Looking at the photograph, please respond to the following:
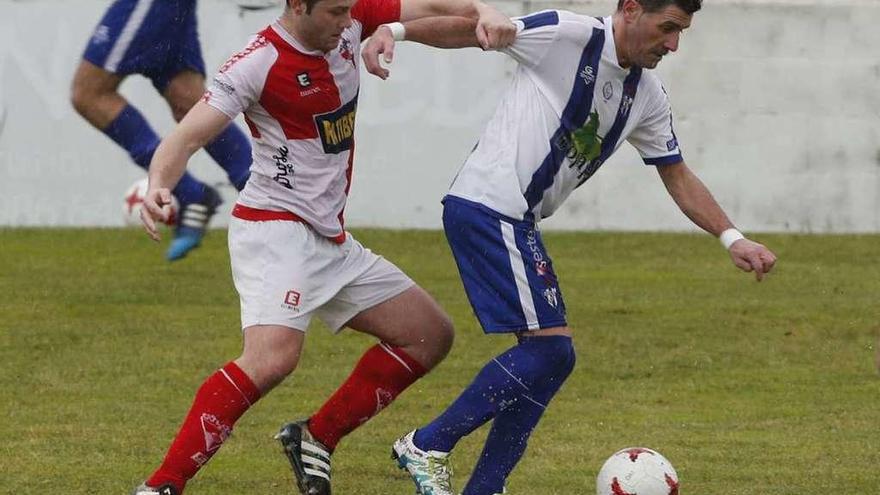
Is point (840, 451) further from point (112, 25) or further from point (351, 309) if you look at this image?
point (112, 25)

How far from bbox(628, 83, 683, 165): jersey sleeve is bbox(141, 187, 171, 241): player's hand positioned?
190 centimetres

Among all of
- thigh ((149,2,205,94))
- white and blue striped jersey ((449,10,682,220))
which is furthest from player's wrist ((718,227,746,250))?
thigh ((149,2,205,94))

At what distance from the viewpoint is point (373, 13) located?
6.52 m

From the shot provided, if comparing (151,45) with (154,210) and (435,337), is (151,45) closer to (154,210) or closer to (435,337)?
(435,337)

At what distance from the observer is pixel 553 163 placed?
623 centimetres

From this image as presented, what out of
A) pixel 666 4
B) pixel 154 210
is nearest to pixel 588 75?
pixel 666 4

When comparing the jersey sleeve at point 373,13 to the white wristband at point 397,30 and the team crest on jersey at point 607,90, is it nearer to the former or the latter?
the white wristband at point 397,30

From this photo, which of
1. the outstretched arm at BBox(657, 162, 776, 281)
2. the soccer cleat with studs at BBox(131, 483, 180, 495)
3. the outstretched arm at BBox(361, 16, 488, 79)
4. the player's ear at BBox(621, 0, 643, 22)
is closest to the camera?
the soccer cleat with studs at BBox(131, 483, 180, 495)

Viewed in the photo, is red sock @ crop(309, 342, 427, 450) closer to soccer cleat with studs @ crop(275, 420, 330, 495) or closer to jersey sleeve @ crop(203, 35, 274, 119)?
soccer cleat with studs @ crop(275, 420, 330, 495)

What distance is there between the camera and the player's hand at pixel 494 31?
605 centimetres

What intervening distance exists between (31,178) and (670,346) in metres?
6.25

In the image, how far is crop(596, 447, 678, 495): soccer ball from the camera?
6234mm

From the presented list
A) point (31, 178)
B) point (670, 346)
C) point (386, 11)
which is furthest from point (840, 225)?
point (386, 11)

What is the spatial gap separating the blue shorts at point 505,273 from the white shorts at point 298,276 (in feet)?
1.34
